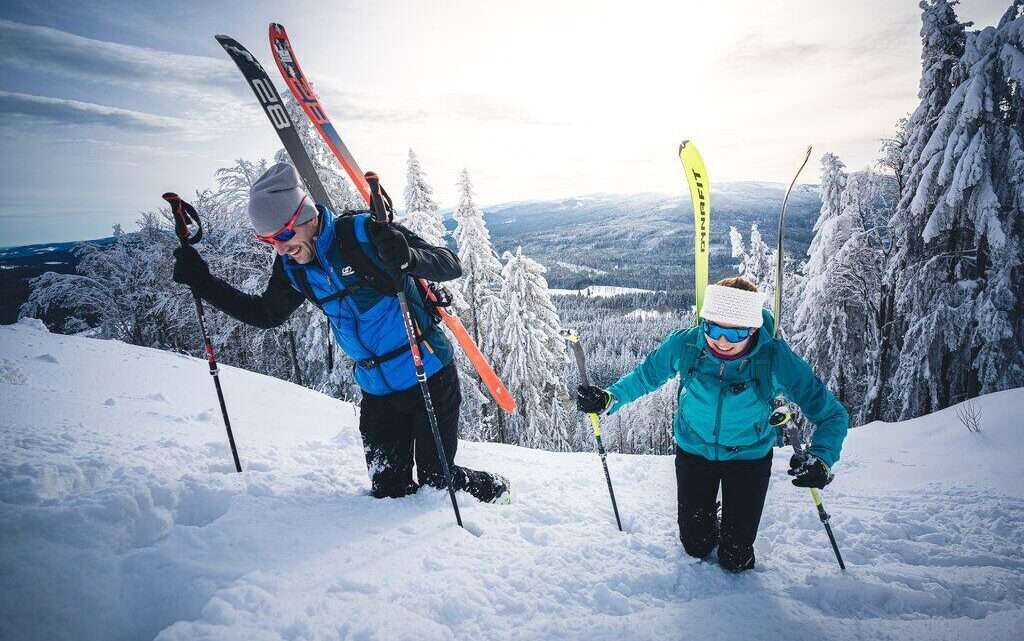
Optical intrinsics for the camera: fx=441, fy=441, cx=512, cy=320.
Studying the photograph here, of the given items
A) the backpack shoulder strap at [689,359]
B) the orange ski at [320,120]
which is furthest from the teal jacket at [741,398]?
the orange ski at [320,120]

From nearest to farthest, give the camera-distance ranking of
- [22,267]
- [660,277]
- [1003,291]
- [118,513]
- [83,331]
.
A: 1. [118,513]
2. [1003,291]
3. [22,267]
4. [83,331]
5. [660,277]

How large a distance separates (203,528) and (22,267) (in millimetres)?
31623

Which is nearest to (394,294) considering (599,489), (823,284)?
(599,489)

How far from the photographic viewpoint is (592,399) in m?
3.77

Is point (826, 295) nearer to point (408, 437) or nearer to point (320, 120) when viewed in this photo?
point (320, 120)

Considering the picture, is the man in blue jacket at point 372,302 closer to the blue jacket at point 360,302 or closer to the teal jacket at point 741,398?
the blue jacket at point 360,302

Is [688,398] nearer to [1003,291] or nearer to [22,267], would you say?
[1003,291]

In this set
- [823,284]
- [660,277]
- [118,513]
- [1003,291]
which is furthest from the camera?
[660,277]

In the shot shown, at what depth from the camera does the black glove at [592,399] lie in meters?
3.71

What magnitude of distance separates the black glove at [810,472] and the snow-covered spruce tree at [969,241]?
40.4ft

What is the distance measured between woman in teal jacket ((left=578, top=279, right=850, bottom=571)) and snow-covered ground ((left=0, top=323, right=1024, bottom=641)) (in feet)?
1.20

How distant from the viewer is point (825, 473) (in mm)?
2889

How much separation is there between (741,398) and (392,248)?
2.68m

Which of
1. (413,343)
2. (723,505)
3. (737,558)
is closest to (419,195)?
(413,343)
